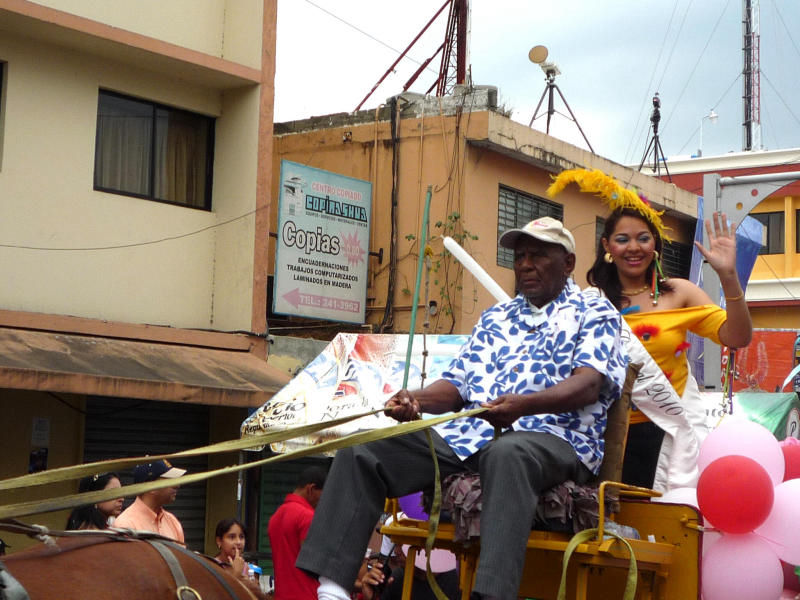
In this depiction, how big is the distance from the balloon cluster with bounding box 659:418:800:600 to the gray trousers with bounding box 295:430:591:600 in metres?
0.75

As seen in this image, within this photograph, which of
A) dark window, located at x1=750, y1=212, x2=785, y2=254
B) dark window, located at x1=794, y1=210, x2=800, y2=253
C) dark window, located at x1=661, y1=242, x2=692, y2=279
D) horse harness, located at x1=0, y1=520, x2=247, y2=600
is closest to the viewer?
horse harness, located at x1=0, y1=520, x2=247, y2=600

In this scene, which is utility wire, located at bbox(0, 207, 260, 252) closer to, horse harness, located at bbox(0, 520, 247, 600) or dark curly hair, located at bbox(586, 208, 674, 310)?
dark curly hair, located at bbox(586, 208, 674, 310)

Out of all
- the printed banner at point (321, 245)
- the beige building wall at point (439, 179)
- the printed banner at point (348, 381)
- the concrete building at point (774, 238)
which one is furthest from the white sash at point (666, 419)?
the concrete building at point (774, 238)

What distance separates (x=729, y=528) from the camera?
16.1 ft

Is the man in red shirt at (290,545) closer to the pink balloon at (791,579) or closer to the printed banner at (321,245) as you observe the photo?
the pink balloon at (791,579)

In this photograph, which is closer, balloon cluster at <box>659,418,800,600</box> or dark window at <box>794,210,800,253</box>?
balloon cluster at <box>659,418,800,600</box>

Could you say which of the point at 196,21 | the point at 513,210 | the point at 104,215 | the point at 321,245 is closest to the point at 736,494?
the point at 104,215

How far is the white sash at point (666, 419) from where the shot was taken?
5.40m

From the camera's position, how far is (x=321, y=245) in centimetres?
1586

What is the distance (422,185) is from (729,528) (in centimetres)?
1242

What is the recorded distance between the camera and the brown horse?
327 centimetres

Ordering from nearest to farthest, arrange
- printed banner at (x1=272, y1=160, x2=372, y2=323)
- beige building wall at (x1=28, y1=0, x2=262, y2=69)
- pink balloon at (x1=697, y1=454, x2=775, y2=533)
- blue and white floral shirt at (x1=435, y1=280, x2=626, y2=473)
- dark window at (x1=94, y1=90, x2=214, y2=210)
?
blue and white floral shirt at (x1=435, y1=280, x2=626, y2=473), pink balloon at (x1=697, y1=454, x2=775, y2=533), beige building wall at (x1=28, y1=0, x2=262, y2=69), dark window at (x1=94, y1=90, x2=214, y2=210), printed banner at (x1=272, y1=160, x2=372, y2=323)

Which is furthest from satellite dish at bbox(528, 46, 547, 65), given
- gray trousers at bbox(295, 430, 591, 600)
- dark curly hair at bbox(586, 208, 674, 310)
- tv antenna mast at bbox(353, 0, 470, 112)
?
gray trousers at bbox(295, 430, 591, 600)

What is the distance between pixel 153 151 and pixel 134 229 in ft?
3.44
